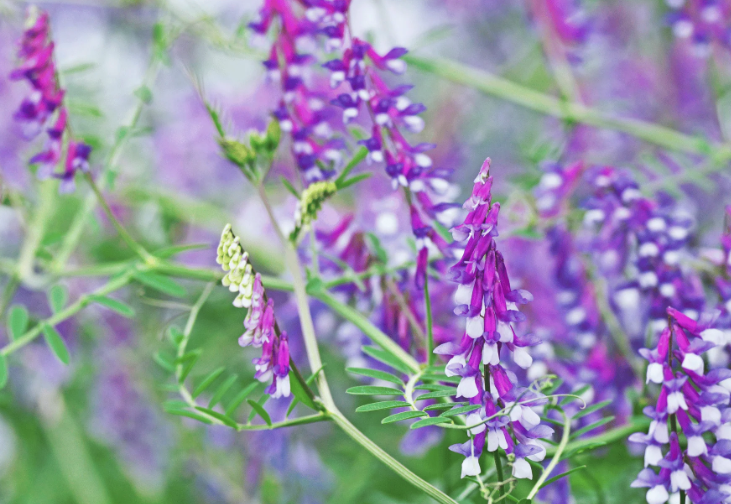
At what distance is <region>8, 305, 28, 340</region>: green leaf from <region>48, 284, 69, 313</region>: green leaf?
0.02 meters

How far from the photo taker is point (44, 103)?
55 centimetres

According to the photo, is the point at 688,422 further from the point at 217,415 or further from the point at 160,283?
the point at 160,283

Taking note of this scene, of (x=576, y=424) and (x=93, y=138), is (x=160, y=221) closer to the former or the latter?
(x=93, y=138)

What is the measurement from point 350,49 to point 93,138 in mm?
357

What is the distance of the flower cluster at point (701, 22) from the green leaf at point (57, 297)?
0.69 m

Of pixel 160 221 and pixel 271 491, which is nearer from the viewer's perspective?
pixel 271 491

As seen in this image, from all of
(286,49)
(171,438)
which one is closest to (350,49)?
(286,49)

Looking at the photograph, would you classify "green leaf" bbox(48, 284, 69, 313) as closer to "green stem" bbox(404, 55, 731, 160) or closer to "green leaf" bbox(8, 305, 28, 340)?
"green leaf" bbox(8, 305, 28, 340)

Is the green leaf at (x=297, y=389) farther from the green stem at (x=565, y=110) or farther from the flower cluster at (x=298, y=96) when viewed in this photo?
the green stem at (x=565, y=110)

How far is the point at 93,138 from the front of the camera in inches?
28.3

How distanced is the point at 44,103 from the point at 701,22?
0.68 metres

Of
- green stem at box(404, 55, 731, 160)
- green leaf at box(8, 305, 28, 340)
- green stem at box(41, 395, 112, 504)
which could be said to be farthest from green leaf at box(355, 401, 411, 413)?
green stem at box(41, 395, 112, 504)

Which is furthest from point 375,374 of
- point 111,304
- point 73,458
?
point 73,458

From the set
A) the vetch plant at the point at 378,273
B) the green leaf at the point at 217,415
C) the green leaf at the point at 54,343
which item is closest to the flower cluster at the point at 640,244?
the vetch plant at the point at 378,273
